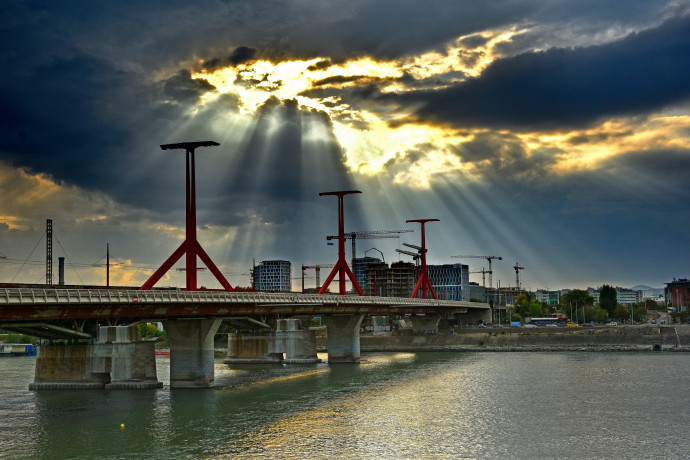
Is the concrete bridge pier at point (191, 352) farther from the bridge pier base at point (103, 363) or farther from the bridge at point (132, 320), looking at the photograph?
the bridge pier base at point (103, 363)

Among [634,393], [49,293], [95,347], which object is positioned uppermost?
→ [49,293]

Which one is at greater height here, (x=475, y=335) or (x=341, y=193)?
(x=341, y=193)

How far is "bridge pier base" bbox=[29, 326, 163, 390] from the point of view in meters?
69.6

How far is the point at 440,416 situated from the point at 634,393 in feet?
75.2

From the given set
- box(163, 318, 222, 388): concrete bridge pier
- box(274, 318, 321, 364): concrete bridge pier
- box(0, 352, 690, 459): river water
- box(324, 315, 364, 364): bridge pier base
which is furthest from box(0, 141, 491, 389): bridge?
box(324, 315, 364, 364): bridge pier base

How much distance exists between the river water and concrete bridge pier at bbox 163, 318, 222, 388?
2138mm

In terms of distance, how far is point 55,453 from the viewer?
41562 millimetres

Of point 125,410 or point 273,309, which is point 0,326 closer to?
point 125,410

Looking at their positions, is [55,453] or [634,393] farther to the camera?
[634,393]

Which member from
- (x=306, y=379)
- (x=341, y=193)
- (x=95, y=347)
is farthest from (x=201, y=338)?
(x=341, y=193)

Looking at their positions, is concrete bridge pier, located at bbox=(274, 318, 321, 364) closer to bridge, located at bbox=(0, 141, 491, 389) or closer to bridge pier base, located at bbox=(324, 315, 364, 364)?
bridge pier base, located at bbox=(324, 315, 364, 364)

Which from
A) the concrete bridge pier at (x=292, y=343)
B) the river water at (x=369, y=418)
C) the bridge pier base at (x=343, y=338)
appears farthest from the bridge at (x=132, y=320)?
the bridge pier base at (x=343, y=338)

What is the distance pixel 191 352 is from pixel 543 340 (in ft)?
297

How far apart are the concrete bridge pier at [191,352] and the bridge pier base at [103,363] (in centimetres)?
237
